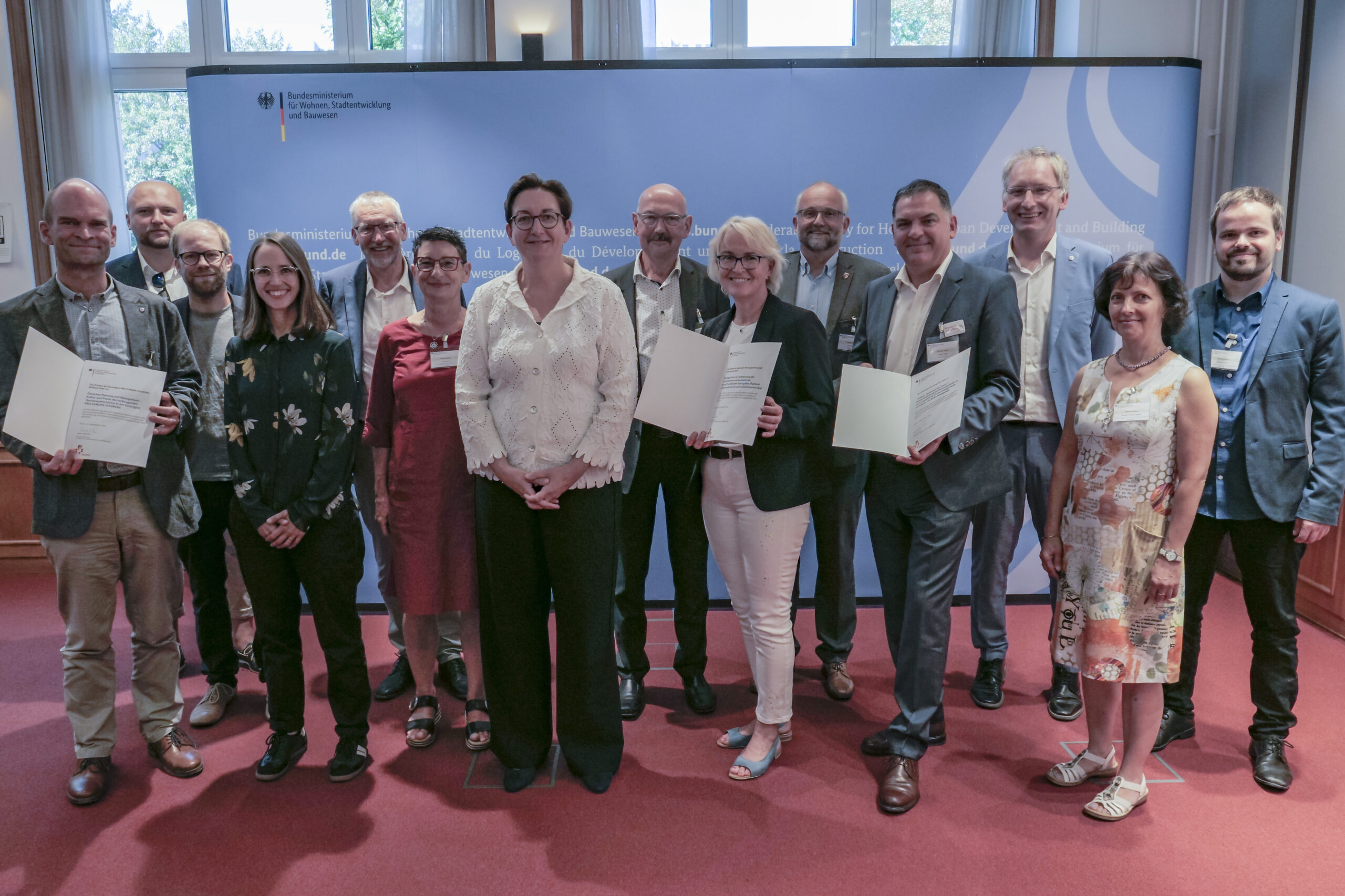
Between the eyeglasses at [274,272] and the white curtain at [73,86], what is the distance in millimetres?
3531

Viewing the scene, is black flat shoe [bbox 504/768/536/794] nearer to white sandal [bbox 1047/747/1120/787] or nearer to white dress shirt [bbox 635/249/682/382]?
white dress shirt [bbox 635/249/682/382]

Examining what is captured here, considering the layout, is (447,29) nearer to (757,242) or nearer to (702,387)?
(757,242)

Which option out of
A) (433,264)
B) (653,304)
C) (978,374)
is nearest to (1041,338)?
(978,374)

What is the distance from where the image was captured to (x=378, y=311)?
10.4ft

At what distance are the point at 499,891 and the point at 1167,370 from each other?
2261mm

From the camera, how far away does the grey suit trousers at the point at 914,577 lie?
7.89ft

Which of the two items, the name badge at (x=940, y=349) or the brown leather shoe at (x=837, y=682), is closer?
the name badge at (x=940, y=349)

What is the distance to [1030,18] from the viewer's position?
4.71 metres

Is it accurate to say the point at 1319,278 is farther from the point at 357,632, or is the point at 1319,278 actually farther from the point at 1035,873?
the point at 357,632

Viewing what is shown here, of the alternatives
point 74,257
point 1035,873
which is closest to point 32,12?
point 74,257

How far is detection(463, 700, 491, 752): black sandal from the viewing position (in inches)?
110

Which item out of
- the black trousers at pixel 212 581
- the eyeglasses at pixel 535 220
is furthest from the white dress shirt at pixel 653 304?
the black trousers at pixel 212 581

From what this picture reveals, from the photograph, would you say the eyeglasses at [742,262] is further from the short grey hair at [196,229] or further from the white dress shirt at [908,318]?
the short grey hair at [196,229]

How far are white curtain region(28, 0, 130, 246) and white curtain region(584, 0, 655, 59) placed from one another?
3.02 metres
